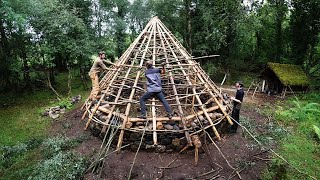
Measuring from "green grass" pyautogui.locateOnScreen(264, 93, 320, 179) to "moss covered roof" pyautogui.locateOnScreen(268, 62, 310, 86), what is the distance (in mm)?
1844

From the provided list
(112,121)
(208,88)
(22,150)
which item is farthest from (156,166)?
(22,150)

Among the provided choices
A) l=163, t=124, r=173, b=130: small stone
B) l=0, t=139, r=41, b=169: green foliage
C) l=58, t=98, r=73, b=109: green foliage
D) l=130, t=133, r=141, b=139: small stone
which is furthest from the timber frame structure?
l=58, t=98, r=73, b=109: green foliage

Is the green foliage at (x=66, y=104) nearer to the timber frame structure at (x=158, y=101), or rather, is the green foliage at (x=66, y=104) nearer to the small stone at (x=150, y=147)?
the timber frame structure at (x=158, y=101)

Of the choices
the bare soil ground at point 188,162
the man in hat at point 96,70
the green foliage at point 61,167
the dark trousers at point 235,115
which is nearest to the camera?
the green foliage at point 61,167

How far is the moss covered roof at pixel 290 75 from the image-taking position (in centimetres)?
1415

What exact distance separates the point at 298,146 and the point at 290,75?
7.38 meters

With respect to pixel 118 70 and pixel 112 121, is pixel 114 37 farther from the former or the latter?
pixel 112 121

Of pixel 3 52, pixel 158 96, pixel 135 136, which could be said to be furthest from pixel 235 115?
pixel 3 52

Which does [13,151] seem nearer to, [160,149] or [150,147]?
[150,147]

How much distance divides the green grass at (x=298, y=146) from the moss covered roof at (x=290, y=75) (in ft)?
6.05

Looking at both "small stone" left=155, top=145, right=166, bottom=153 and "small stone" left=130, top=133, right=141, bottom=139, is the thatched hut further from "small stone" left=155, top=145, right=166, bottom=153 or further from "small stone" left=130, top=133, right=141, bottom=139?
"small stone" left=130, top=133, right=141, bottom=139

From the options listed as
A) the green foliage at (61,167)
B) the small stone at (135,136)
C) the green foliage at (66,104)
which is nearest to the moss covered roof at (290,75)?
the small stone at (135,136)

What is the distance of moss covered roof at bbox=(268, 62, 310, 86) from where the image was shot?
14148mm

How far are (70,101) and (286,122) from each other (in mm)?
10078
